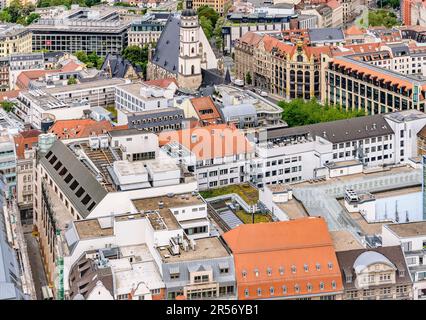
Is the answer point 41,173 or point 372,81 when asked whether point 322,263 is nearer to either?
point 41,173

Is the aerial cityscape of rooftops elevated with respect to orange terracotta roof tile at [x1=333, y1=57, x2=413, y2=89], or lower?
lower

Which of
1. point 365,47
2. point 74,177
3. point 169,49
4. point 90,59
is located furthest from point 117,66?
A: point 74,177

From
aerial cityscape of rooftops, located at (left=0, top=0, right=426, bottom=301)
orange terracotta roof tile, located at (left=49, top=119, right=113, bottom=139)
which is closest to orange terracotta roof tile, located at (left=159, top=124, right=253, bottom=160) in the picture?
aerial cityscape of rooftops, located at (left=0, top=0, right=426, bottom=301)

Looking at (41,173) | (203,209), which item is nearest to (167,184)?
(203,209)

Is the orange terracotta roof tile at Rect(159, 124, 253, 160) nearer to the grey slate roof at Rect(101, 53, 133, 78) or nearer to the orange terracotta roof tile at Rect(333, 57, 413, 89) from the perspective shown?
the orange terracotta roof tile at Rect(333, 57, 413, 89)

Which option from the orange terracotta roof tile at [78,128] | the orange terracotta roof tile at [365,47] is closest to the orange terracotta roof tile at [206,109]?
the orange terracotta roof tile at [78,128]

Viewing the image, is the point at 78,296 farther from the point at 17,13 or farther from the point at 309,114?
the point at 17,13

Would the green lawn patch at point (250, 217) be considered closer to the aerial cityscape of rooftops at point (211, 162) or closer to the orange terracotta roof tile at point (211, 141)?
the aerial cityscape of rooftops at point (211, 162)
